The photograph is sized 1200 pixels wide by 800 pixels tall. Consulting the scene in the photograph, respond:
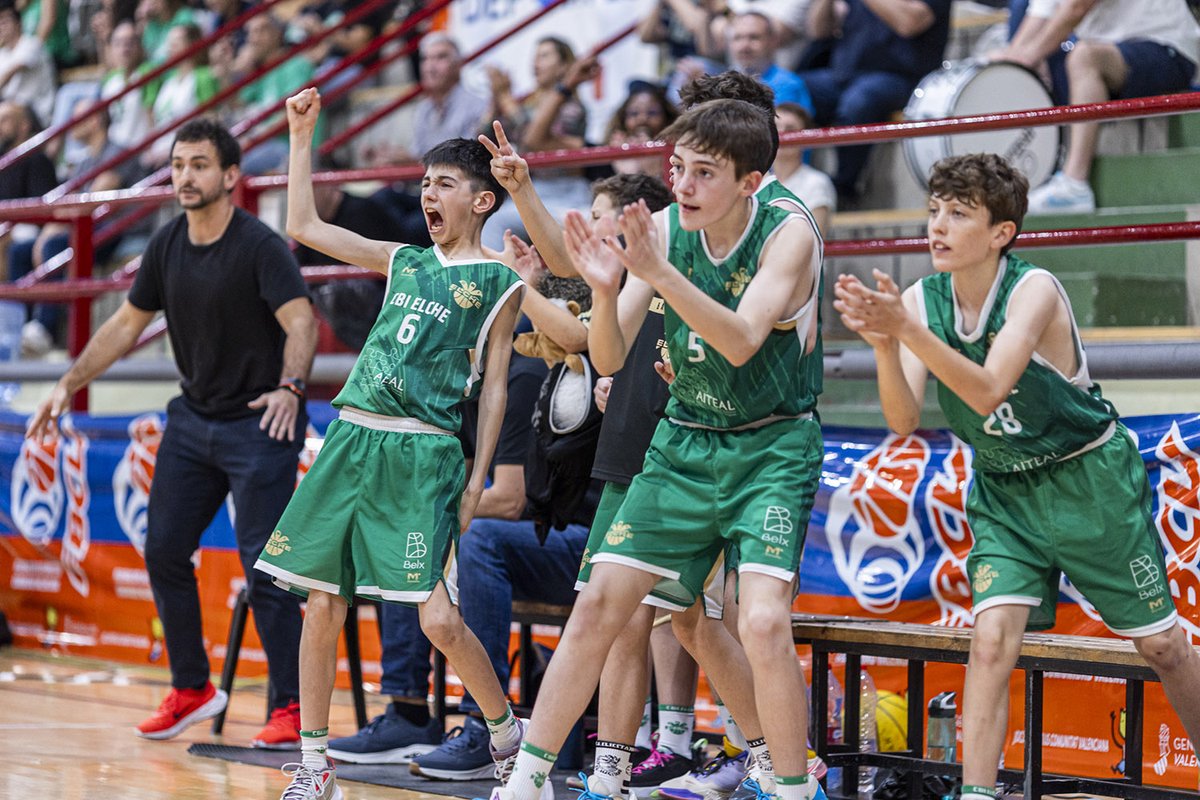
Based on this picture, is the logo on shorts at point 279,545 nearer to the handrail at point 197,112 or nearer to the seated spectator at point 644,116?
the seated spectator at point 644,116

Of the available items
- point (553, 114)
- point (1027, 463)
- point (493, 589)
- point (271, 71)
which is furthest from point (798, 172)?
point (271, 71)

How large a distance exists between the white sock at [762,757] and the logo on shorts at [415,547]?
0.98 meters

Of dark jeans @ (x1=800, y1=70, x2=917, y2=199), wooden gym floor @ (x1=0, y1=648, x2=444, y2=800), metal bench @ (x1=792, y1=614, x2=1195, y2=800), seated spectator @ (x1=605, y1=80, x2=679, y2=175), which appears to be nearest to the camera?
metal bench @ (x1=792, y1=614, x2=1195, y2=800)

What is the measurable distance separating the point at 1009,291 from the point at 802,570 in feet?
6.48


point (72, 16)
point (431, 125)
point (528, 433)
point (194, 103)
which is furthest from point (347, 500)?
point (72, 16)

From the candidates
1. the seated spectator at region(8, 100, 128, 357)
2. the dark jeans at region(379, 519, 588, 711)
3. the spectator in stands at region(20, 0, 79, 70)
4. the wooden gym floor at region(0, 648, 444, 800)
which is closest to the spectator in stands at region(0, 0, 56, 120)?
the spectator in stands at region(20, 0, 79, 70)

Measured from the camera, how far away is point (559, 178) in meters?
8.49

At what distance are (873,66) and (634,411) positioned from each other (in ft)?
12.0

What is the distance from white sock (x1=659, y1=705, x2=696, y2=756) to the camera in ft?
15.8

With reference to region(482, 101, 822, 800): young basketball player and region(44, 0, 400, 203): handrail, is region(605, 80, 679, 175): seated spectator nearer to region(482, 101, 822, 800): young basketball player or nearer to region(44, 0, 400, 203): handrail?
region(44, 0, 400, 203): handrail

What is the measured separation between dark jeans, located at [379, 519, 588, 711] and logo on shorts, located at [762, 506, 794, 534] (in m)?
1.60

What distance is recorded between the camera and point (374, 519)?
13.8 feet

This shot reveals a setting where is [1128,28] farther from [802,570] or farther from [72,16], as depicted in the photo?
[72,16]

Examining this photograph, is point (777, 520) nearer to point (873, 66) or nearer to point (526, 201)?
point (526, 201)
